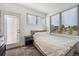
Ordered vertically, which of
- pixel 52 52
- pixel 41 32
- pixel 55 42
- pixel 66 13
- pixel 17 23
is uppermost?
pixel 66 13

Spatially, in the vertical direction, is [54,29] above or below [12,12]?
below

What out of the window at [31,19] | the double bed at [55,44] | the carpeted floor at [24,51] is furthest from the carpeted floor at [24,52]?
the window at [31,19]

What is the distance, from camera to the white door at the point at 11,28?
1.40m

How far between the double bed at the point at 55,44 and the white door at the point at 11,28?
358 mm

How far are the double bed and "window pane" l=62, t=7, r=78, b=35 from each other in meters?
0.13

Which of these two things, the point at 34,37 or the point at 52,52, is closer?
the point at 52,52

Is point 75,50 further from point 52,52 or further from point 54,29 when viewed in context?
point 54,29

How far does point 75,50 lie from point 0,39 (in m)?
1.27

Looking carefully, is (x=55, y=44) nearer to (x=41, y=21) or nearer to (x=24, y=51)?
(x=41, y=21)

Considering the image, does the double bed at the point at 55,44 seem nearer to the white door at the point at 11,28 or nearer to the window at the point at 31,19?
the window at the point at 31,19

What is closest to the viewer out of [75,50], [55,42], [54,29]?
[75,50]

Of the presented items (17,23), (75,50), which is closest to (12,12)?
(17,23)

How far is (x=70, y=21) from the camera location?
128cm

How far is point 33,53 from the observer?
1522 millimetres
